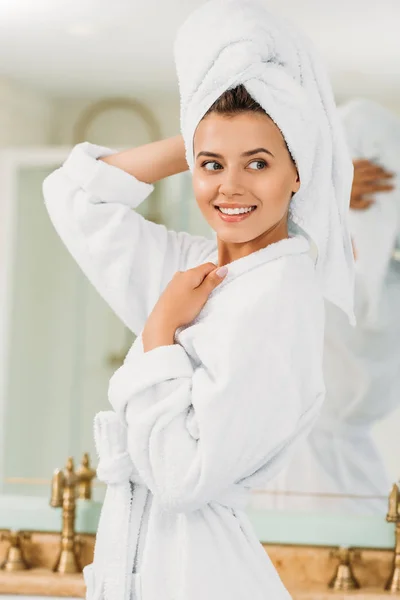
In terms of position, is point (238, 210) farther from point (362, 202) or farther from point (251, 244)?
point (362, 202)

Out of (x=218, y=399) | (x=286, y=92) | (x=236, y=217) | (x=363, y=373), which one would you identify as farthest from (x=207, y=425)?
(x=363, y=373)

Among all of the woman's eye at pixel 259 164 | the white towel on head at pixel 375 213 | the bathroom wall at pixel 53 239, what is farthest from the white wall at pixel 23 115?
the woman's eye at pixel 259 164

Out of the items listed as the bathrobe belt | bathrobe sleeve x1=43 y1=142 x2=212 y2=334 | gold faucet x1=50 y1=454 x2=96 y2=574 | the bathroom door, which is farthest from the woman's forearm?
gold faucet x1=50 y1=454 x2=96 y2=574

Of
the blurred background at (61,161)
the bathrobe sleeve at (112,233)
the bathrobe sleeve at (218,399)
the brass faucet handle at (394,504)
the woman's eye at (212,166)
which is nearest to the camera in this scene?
the bathrobe sleeve at (218,399)

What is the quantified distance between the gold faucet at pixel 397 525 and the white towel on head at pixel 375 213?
375mm

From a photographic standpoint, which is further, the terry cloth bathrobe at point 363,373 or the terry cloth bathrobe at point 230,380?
the terry cloth bathrobe at point 363,373

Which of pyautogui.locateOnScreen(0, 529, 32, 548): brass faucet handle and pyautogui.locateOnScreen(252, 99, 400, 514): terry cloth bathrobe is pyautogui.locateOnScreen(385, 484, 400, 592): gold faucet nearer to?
pyautogui.locateOnScreen(252, 99, 400, 514): terry cloth bathrobe

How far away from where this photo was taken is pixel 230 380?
112 centimetres

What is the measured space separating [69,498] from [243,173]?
113 cm

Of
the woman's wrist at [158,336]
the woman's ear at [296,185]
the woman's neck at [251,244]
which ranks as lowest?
the woman's wrist at [158,336]

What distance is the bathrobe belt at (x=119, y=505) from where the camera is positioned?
4.07 feet

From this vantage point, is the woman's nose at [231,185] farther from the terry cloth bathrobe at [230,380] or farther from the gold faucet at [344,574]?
the gold faucet at [344,574]

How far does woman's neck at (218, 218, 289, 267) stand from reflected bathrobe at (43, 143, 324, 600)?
0.04 metres

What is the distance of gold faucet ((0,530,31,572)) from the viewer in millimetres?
2139
